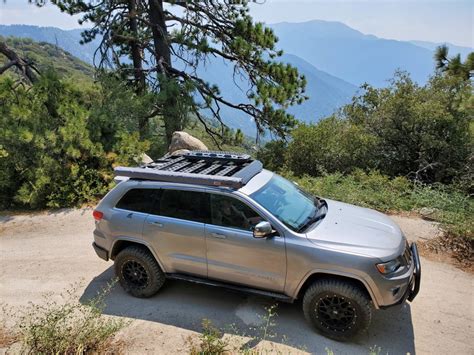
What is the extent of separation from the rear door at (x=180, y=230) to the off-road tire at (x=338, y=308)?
1.53 metres

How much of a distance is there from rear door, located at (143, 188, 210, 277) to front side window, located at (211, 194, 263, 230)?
12 cm

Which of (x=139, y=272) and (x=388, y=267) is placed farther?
(x=139, y=272)

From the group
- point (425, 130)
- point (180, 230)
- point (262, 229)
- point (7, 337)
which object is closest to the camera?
point (262, 229)

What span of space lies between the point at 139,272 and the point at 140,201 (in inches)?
42.4

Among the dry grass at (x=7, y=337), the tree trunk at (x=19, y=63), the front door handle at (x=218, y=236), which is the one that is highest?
the tree trunk at (x=19, y=63)

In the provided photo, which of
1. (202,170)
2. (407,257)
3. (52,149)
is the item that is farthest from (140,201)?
(52,149)

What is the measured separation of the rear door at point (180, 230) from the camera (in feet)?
16.6

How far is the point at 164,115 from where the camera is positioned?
14445 mm

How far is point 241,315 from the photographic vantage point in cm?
512

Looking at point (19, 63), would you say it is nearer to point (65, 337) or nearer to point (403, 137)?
point (65, 337)

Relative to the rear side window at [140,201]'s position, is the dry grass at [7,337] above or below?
below

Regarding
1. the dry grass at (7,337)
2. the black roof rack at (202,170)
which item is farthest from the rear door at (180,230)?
the dry grass at (7,337)

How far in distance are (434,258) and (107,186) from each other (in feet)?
25.6

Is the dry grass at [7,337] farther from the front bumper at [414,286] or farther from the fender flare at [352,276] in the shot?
the front bumper at [414,286]
